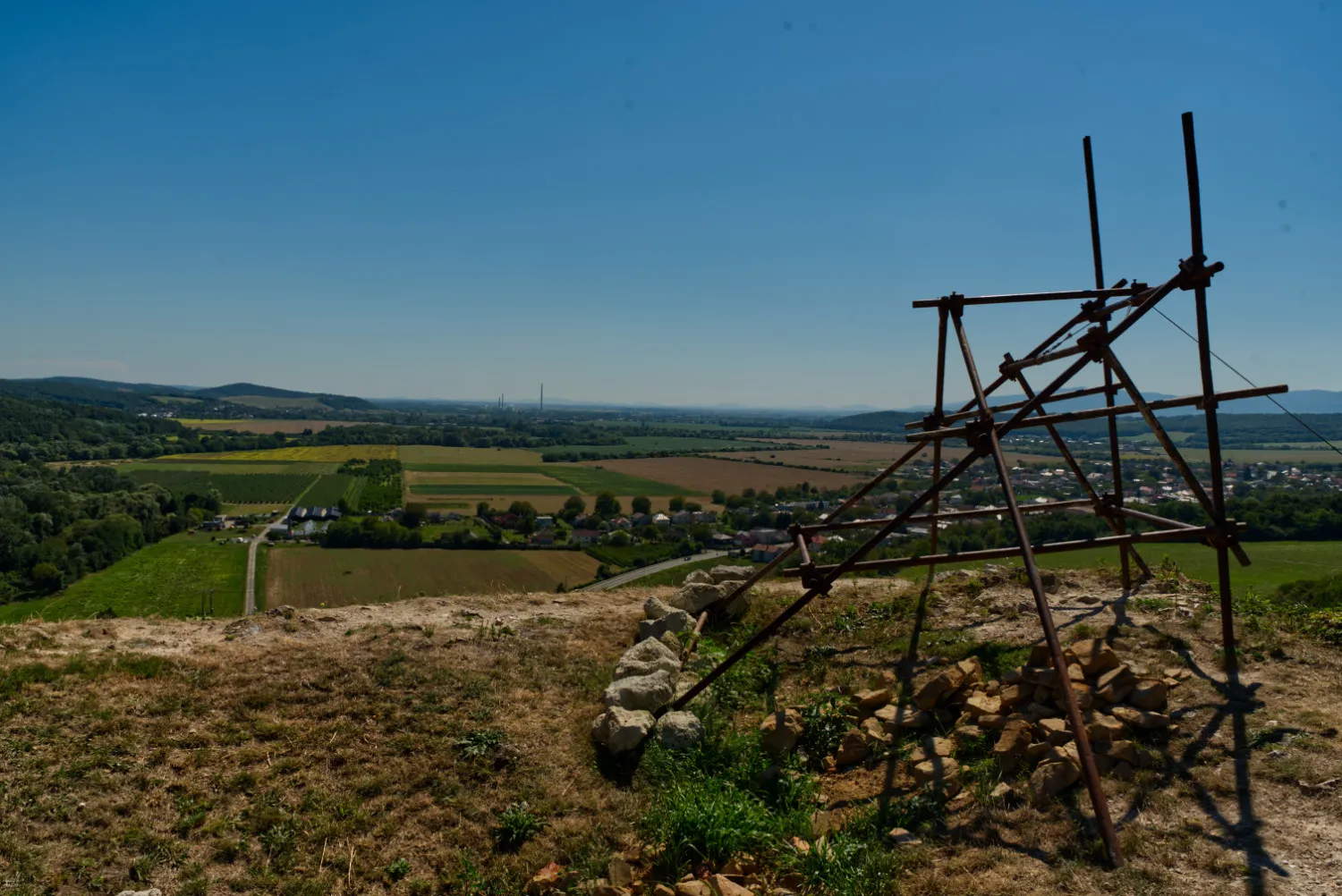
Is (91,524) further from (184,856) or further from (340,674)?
(184,856)

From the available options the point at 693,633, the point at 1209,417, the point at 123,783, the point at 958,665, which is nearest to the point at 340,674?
the point at 123,783

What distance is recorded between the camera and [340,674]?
8.55 metres

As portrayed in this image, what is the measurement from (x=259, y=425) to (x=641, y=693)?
604 feet

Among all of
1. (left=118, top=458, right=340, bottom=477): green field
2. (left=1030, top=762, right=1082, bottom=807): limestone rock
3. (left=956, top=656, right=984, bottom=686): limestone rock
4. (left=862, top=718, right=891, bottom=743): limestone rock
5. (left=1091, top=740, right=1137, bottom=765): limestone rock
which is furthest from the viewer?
(left=118, top=458, right=340, bottom=477): green field

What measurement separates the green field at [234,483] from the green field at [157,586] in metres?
22.3

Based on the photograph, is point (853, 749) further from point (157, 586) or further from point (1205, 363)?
point (157, 586)

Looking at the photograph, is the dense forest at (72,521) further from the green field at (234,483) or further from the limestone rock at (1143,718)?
the limestone rock at (1143,718)

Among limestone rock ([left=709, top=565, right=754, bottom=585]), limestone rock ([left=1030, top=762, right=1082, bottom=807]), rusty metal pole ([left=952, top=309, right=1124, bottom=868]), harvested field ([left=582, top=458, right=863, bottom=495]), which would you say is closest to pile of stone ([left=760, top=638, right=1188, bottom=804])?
limestone rock ([left=1030, top=762, right=1082, bottom=807])

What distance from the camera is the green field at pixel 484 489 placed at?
69.1 metres

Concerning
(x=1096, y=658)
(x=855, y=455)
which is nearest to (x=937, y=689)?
(x=1096, y=658)

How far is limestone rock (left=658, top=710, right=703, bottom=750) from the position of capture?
7.26 metres

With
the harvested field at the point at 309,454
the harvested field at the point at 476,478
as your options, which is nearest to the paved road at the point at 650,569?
the harvested field at the point at 476,478

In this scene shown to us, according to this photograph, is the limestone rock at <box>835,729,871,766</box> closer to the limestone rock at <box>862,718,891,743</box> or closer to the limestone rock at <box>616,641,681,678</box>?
the limestone rock at <box>862,718,891,743</box>

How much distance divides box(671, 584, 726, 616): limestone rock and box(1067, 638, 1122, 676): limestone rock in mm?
5650
